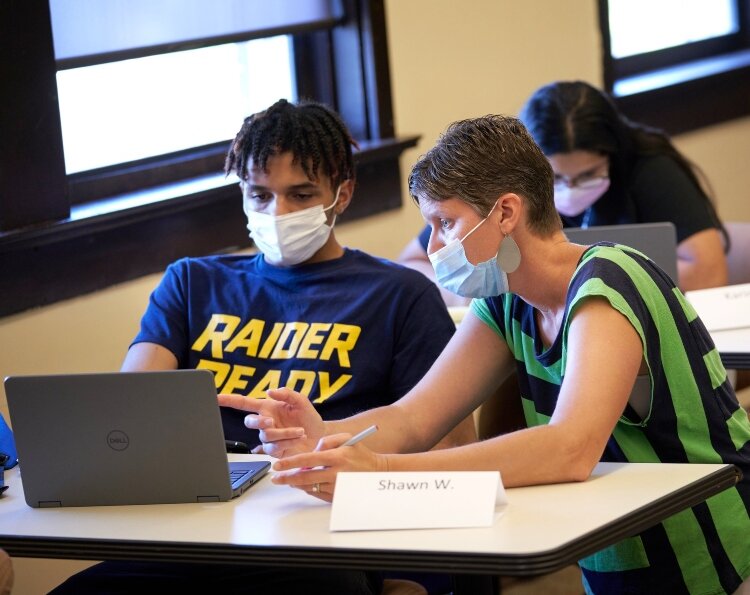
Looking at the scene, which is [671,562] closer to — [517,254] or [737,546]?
[737,546]

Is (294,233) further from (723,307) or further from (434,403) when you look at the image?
(723,307)

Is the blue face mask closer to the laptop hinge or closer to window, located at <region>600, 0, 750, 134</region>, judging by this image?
the laptop hinge

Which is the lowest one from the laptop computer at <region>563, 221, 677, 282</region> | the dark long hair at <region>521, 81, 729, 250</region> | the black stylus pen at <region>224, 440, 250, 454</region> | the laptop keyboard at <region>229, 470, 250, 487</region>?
the black stylus pen at <region>224, 440, 250, 454</region>

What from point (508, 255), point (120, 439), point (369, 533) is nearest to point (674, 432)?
point (508, 255)

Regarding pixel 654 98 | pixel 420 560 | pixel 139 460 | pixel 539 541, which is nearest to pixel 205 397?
pixel 139 460

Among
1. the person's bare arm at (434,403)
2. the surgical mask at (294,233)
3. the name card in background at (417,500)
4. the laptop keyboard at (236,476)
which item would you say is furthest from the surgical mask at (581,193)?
the name card in background at (417,500)

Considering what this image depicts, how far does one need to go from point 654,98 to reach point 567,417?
11.1 ft

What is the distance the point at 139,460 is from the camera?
5.82 ft

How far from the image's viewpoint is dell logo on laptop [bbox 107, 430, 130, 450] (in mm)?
1763

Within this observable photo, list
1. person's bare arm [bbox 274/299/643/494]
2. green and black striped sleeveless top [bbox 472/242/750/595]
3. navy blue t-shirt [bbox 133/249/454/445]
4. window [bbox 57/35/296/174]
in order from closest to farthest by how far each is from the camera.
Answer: person's bare arm [bbox 274/299/643/494]
green and black striped sleeveless top [bbox 472/242/750/595]
navy blue t-shirt [bbox 133/249/454/445]
window [bbox 57/35/296/174]

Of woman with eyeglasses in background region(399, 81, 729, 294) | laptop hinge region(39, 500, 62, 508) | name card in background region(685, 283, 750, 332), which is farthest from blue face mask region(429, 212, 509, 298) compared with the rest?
woman with eyeglasses in background region(399, 81, 729, 294)

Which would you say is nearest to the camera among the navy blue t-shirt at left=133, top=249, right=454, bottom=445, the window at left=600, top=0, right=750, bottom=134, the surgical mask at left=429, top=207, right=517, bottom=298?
the surgical mask at left=429, top=207, right=517, bottom=298

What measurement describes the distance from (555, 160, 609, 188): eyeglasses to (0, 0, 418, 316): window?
558mm

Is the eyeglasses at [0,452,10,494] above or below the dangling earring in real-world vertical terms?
below
